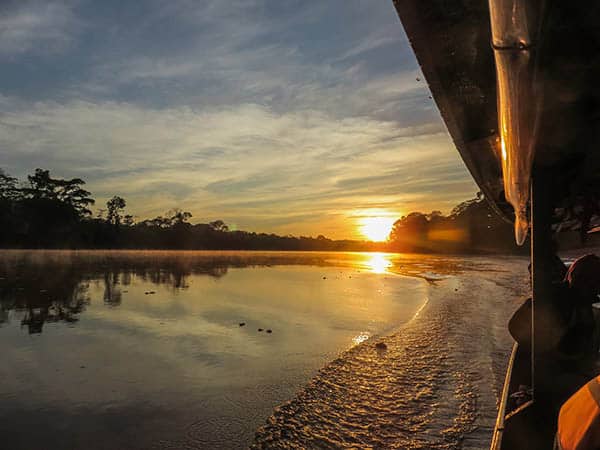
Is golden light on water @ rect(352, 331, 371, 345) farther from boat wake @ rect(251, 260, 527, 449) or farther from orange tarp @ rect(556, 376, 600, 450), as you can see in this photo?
orange tarp @ rect(556, 376, 600, 450)

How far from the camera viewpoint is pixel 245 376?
22.4 ft

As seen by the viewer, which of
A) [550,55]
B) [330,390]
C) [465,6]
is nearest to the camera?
[465,6]

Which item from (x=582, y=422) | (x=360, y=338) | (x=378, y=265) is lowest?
(x=378, y=265)

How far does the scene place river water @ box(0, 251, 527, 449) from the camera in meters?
4.77

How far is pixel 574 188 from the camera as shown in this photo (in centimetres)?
433

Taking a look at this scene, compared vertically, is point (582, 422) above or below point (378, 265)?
above

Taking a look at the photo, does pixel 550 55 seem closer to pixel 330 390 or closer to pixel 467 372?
pixel 330 390

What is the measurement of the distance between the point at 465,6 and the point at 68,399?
22.0 feet

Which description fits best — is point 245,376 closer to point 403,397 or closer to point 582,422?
point 403,397

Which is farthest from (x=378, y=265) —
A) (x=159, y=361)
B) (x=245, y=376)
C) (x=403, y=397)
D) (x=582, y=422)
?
(x=582, y=422)

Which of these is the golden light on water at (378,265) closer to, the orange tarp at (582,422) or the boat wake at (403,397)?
the boat wake at (403,397)

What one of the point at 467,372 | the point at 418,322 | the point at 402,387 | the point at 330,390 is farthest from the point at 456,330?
the point at 330,390

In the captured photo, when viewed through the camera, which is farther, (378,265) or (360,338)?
(378,265)

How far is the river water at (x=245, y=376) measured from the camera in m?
4.77
